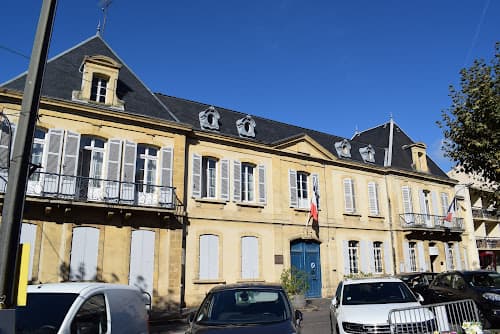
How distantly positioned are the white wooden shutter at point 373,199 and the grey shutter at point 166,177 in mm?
12979

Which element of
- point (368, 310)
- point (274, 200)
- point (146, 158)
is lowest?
point (368, 310)

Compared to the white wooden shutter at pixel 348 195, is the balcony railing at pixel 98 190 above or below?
below

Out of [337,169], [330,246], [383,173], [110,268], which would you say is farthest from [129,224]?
[383,173]

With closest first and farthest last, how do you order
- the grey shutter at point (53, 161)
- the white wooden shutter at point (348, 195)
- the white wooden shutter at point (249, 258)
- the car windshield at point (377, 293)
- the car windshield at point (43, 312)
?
1. the car windshield at point (43, 312)
2. the car windshield at point (377, 293)
3. the grey shutter at point (53, 161)
4. the white wooden shutter at point (249, 258)
5. the white wooden shutter at point (348, 195)

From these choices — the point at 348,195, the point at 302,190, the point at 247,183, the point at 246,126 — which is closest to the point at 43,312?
the point at 247,183

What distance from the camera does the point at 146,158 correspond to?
1566 cm

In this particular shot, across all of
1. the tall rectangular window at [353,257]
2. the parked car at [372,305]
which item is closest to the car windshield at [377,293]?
the parked car at [372,305]

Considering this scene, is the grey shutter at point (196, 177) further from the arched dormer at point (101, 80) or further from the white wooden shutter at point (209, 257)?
the arched dormer at point (101, 80)

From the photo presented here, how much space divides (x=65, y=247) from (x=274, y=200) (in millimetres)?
9589

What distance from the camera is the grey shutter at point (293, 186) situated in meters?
19.6

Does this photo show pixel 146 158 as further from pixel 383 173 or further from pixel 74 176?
pixel 383 173

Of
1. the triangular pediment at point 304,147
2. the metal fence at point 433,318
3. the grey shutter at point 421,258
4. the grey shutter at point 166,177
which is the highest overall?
the triangular pediment at point 304,147

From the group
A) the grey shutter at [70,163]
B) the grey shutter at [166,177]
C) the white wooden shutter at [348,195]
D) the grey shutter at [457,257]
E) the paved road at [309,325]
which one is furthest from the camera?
the grey shutter at [457,257]

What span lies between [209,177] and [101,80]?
6074 millimetres
